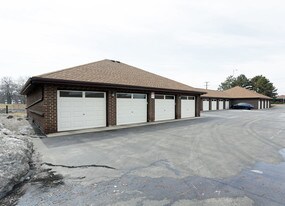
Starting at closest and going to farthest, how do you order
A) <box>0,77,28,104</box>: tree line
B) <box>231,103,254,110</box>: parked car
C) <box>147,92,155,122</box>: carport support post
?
<box>147,92,155,122</box>: carport support post
<box>231,103,254,110</box>: parked car
<box>0,77,28,104</box>: tree line

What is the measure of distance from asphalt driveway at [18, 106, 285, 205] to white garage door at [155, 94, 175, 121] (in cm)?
752

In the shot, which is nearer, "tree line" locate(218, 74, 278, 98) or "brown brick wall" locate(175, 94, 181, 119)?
"brown brick wall" locate(175, 94, 181, 119)

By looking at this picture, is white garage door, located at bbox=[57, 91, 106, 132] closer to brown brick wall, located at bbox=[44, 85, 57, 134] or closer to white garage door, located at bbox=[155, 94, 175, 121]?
brown brick wall, located at bbox=[44, 85, 57, 134]

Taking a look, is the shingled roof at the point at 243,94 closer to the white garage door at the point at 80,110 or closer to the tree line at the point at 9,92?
the white garage door at the point at 80,110

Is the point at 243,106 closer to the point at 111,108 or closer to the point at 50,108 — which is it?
the point at 111,108

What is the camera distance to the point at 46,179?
12.6ft

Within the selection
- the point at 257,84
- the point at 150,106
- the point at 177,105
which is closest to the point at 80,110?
the point at 150,106

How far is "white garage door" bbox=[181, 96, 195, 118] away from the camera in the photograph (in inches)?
667

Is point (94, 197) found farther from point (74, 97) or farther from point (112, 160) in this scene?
point (74, 97)

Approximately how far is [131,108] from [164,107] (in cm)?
356

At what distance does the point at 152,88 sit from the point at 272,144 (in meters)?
7.89

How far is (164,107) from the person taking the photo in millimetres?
14898

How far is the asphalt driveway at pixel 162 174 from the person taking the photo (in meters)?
3.11

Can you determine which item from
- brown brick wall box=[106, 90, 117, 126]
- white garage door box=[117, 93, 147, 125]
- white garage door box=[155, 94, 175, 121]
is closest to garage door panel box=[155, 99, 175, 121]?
white garage door box=[155, 94, 175, 121]
